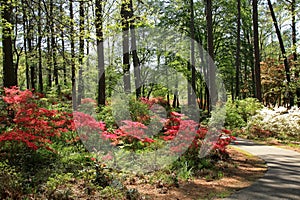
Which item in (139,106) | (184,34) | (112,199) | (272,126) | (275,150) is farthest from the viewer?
(184,34)

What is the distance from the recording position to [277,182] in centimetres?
554

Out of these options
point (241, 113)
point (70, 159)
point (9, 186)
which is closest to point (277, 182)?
point (70, 159)

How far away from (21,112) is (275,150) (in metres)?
7.77

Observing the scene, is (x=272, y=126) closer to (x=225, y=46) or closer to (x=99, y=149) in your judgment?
(x=99, y=149)

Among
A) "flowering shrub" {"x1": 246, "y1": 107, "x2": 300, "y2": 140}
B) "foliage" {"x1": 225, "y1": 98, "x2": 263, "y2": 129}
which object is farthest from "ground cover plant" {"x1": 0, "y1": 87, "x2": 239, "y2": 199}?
"foliage" {"x1": 225, "y1": 98, "x2": 263, "y2": 129}

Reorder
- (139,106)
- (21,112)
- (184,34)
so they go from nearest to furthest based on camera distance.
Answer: (21,112), (139,106), (184,34)

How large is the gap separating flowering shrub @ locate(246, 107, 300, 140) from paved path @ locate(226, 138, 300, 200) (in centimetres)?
384

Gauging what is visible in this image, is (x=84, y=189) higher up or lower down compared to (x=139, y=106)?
lower down

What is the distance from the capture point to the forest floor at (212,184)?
16.0 feet

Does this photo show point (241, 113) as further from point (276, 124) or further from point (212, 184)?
point (212, 184)

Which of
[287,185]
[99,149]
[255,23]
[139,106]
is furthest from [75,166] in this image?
[255,23]

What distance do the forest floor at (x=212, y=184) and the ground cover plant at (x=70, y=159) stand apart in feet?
0.56

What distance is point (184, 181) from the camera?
5.70m

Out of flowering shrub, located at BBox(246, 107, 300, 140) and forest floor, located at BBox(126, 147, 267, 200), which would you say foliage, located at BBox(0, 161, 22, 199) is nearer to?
forest floor, located at BBox(126, 147, 267, 200)
